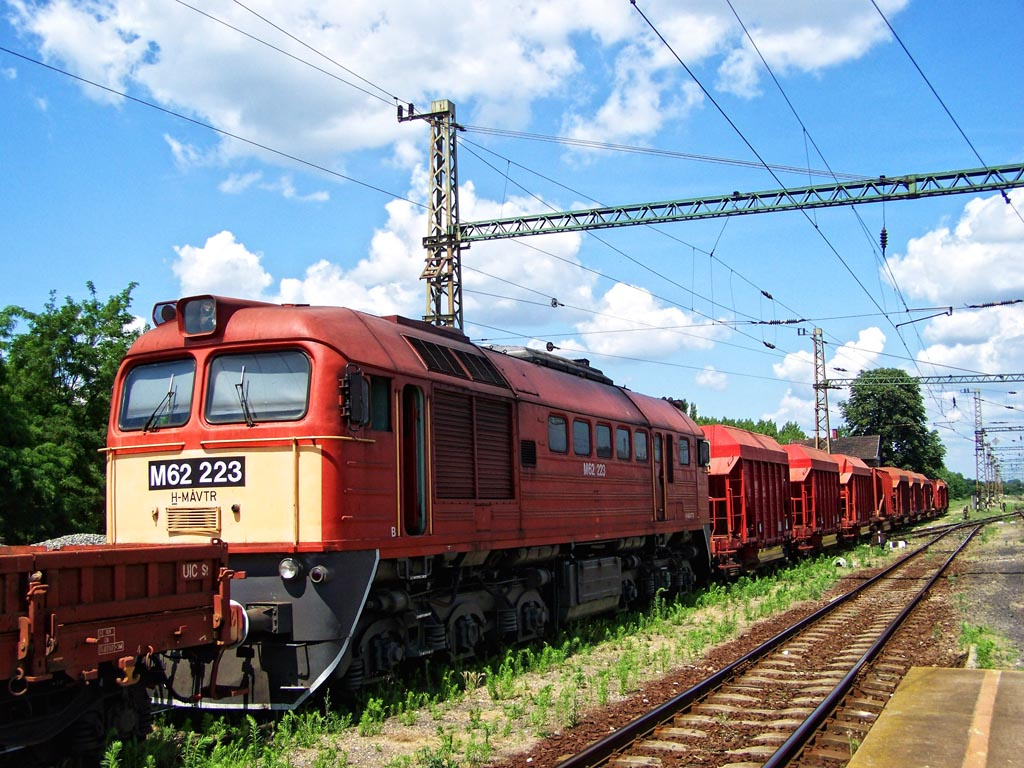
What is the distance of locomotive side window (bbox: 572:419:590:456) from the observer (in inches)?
550

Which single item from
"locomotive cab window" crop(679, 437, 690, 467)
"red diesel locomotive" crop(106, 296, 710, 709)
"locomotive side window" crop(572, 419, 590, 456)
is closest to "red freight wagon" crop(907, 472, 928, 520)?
"locomotive cab window" crop(679, 437, 690, 467)

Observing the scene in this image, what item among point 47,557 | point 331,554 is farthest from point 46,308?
point 47,557

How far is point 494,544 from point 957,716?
521cm

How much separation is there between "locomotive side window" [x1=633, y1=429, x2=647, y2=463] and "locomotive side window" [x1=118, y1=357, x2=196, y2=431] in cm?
866

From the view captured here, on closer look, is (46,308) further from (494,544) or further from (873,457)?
(873,457)

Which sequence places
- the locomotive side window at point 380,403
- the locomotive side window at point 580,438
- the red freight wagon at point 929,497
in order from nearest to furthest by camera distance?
the locomotive side window at point 380,403, the locomotive side window at point 580,438, the red freight wagon at point 929,497

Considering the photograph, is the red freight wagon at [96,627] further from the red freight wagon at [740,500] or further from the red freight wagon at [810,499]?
the red freight wagon at [810,499]

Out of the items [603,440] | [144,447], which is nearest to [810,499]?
[603,440]

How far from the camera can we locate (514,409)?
1217 cm

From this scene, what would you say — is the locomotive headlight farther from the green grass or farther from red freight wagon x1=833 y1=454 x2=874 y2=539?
red freight wagon x1=833 y1=454 x2=874 y2=539

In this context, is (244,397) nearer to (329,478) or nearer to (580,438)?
(329,478)

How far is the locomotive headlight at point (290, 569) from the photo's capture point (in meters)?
8.56

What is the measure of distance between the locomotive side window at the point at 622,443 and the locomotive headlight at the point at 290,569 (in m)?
7.75

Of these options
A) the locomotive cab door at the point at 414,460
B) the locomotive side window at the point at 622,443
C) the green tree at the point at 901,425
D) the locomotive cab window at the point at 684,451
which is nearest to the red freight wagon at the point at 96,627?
the locomotive cab door at the point at 414,460
